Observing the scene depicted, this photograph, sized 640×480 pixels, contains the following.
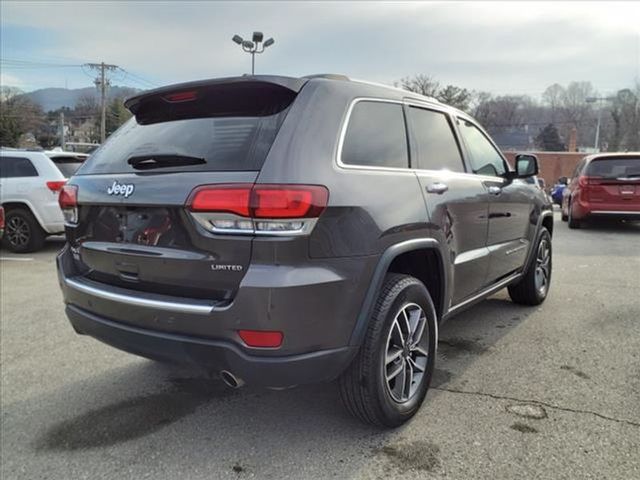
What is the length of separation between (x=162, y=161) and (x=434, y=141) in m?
1.73

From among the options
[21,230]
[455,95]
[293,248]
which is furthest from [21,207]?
[455,95]

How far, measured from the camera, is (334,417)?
3.06m

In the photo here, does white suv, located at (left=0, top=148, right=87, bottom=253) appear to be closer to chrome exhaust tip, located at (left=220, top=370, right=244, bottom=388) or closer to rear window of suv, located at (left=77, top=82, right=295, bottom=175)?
rear window of suv, located at (left=77, top=82, right=295, bottom=175)

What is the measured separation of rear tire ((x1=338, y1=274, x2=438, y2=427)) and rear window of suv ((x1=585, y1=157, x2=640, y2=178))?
365 inches

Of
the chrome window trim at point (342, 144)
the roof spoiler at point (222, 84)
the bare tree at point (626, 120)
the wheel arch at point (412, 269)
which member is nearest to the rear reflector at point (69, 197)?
the roof spoiler at point (222, 84)

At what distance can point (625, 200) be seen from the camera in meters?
10.5

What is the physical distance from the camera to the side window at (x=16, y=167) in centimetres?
909

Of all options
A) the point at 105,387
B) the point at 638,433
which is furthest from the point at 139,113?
Answer: the point at 638,433

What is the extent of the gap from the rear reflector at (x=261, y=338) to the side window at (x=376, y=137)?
2.86 ft

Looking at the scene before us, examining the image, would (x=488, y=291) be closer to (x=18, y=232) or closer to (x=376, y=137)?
(x=376, y=137)

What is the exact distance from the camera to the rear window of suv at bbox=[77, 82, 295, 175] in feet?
8.02

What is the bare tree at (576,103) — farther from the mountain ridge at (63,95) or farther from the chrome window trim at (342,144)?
the chrome window trim at (342,144)

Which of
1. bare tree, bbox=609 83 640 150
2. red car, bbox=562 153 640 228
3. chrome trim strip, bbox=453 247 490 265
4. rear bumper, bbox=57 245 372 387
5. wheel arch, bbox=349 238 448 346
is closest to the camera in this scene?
rear bumper, bbox=57 245 372 387

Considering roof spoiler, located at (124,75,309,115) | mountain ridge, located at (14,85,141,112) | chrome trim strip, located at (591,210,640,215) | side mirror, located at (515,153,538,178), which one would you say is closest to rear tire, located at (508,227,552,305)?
side mirror, located at (515,153,538,178)
